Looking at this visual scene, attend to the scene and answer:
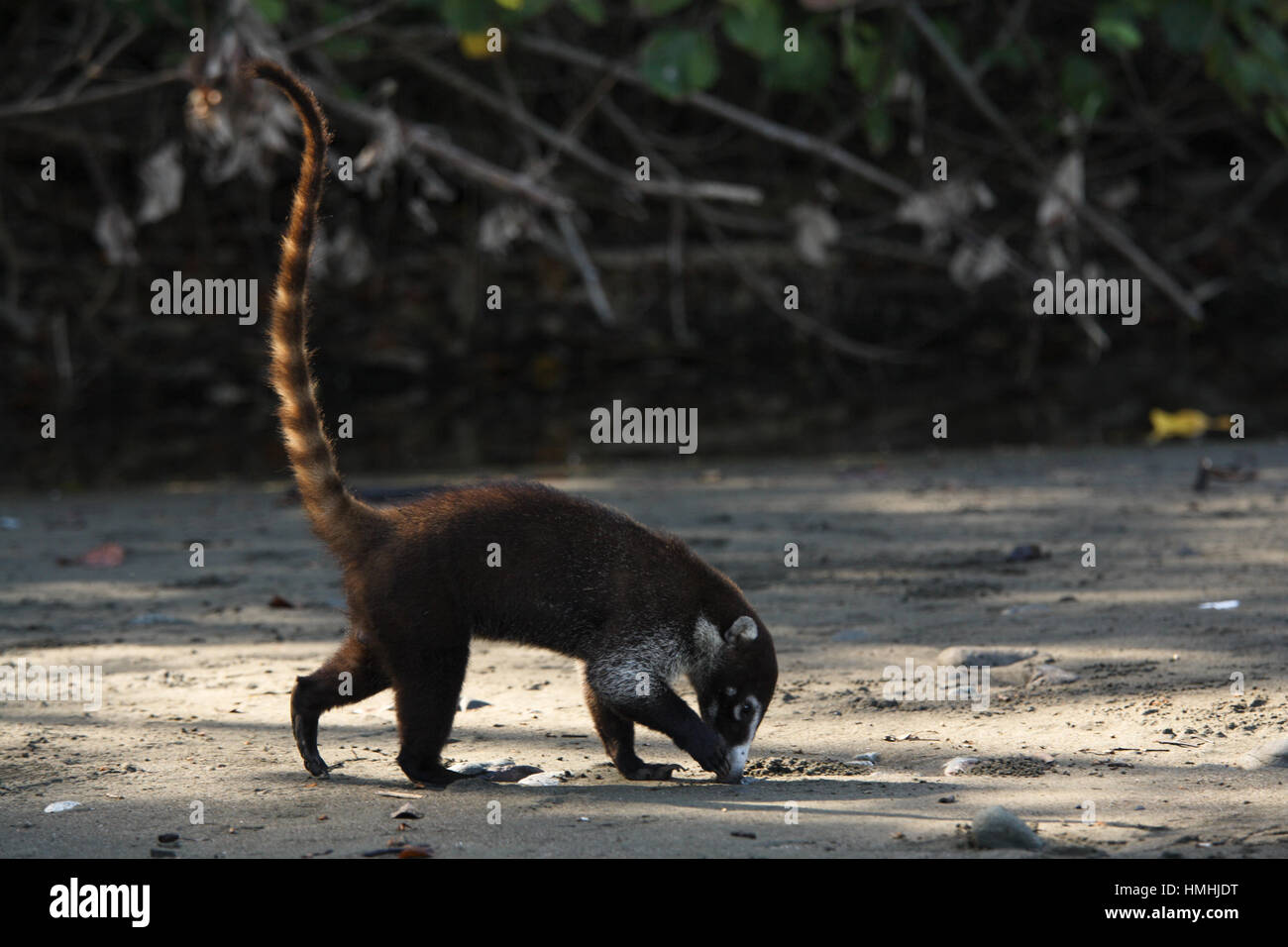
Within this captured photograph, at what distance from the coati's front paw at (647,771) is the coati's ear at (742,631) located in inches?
16.9

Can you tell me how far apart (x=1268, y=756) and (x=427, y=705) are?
7.69 ft

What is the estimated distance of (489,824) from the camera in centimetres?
416

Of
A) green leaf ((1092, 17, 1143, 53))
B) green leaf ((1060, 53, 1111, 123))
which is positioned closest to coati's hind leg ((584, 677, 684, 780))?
green leaf ((1092, 17, 1143, 53))

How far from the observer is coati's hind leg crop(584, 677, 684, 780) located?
4.82m

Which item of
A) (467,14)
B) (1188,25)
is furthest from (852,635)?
(1188,25)

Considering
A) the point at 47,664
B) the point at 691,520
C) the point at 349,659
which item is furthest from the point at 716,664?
the point at 691,520

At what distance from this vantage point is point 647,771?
4824 millimetres

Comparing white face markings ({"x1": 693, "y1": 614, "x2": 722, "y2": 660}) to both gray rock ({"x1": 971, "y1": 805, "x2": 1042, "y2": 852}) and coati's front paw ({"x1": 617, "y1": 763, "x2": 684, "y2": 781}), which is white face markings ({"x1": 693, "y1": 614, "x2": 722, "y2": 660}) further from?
gray rock ({"x1": 971, "y1": 805, "x2": 1042, "y2": 852})

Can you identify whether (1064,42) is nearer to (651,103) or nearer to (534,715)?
(651,103)

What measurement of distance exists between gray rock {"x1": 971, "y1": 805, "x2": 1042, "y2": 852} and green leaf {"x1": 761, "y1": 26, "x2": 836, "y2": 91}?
7309mm

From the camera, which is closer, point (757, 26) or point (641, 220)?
point (757, 26)

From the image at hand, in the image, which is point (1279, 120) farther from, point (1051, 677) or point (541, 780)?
point (541, 780)

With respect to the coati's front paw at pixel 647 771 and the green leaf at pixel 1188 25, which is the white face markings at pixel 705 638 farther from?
the green leaf at pixel 1188 25

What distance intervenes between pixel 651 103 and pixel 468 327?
2687mm
